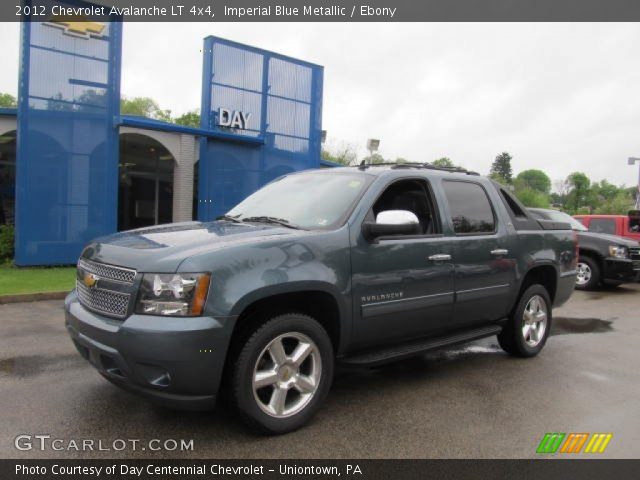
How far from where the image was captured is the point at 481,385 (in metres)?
4.54

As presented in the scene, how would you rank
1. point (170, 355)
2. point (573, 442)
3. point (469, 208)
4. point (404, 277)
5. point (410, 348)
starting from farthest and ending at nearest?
point (469, 208), point (410, 348), point (404, 277), point (573, 442), point (170, 355)

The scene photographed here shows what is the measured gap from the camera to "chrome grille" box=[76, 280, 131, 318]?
10.4 feet

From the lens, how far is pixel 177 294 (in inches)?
119

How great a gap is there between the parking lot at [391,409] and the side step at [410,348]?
379 millimetres

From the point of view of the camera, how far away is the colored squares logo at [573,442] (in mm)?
3365

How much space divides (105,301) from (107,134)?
29.7ft

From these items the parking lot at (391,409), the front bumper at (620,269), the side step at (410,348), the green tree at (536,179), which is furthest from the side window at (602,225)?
the green tree at (536,179)

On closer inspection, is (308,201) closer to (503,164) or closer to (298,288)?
(298,288)

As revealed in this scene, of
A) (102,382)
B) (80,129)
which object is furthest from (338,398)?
(80,129)

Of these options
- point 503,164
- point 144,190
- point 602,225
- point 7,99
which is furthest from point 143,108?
point 503,164

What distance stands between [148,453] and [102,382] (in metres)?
1.37

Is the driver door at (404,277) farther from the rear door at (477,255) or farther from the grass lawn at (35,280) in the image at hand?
the grass lawn at (35,280)

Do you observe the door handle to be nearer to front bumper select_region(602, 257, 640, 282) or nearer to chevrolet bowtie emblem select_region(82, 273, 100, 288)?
chevrolet bowtie emblem select_region(82, 273, 100, 288)

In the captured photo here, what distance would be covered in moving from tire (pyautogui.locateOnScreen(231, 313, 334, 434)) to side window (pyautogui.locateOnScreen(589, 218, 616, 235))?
38.4ft
